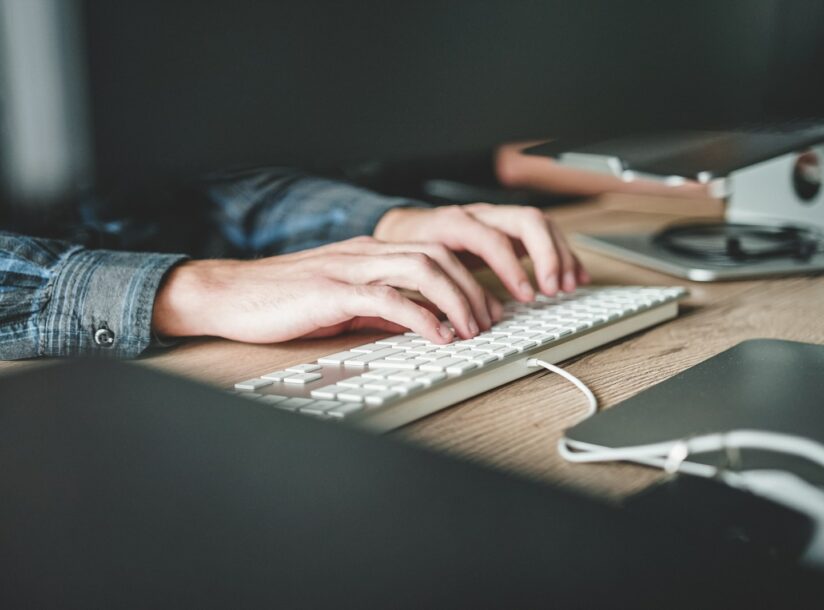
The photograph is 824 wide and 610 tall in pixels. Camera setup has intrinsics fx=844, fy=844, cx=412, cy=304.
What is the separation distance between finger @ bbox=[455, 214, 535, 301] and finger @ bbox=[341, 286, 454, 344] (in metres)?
0.15

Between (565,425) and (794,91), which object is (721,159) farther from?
(565,425)

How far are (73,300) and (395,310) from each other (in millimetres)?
268

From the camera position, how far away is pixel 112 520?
0.69ft

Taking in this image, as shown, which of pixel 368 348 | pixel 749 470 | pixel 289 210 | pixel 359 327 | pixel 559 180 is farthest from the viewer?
pixel 559 180

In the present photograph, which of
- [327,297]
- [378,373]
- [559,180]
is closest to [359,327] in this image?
[327,297]

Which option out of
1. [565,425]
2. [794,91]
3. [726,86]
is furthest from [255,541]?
[794,91]

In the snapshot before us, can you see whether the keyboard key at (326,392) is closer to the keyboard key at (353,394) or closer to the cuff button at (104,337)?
the keyboard key at (353,394)

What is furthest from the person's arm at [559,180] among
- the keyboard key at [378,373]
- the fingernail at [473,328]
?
the keyboard key at [378,373]

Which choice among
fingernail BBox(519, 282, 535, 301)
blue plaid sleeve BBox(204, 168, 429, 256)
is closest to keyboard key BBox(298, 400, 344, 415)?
fingernail BBox(519, 282, 535, 301)

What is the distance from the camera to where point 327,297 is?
2.08ft

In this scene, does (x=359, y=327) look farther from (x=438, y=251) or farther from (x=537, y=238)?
(x=537, y=238)

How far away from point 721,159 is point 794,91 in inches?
11.6

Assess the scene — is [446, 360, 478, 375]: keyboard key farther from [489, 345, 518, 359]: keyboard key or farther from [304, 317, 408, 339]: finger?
[304, 317, 408, 339]: finger

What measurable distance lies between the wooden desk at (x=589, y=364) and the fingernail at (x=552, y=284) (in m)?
0.10
